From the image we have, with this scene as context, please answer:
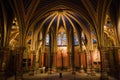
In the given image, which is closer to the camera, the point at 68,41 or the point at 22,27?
the point at 22,27

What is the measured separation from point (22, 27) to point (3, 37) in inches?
99.8

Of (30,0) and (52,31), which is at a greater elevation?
(30,0)

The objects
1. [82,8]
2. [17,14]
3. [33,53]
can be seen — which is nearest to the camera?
[17,14]

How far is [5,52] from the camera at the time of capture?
49.4ft

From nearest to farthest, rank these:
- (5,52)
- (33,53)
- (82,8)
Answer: (5,52), (82,8), (33,53)

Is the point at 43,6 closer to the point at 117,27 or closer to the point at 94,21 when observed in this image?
the point at 94,21

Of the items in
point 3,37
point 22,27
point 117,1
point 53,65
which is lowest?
point 53,65

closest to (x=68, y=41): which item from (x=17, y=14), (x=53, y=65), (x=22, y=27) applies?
(x=53, y=65)

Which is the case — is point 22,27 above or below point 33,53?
above

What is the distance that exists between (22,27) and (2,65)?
506 centimetres

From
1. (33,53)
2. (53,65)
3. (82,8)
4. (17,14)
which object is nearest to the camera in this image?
(17,14)

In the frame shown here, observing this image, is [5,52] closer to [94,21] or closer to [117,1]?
[94,21]

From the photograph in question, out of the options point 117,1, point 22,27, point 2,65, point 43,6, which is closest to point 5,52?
point 2,65

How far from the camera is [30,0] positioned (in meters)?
15.6
